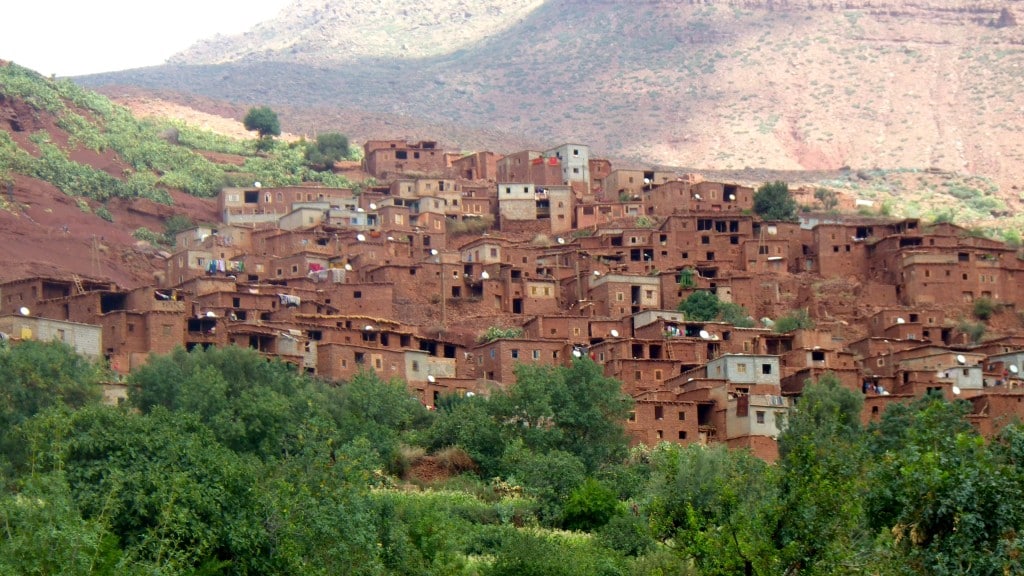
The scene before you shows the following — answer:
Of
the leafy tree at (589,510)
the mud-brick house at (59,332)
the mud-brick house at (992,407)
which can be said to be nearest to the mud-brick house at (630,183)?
the mud-brick house at (992,407)

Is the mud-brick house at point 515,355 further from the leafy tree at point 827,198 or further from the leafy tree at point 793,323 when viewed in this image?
the leafy tree at point 827,198

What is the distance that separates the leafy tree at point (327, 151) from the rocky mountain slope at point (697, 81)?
2755 cm

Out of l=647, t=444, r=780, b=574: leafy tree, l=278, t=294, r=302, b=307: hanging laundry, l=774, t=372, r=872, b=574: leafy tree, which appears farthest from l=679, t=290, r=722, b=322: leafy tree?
l=774, t=372, r=872, b=574: leafy tree

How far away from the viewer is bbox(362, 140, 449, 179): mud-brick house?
72.1 m

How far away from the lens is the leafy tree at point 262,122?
8850cm

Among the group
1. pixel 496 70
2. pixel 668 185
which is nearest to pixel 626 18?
pixel 496 70

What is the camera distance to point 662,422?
4741cm

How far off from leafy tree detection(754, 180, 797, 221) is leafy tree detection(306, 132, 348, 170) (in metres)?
18.0

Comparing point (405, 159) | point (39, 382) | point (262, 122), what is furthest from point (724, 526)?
point (262, 122)

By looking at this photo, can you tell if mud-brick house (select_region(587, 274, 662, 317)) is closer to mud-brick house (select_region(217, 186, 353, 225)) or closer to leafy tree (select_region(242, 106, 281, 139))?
mud-brick house (select_region(217, 186, 353, 225))

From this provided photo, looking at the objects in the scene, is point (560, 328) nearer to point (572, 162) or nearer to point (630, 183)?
point (630, 183)

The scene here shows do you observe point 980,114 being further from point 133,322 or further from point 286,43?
point 133,322

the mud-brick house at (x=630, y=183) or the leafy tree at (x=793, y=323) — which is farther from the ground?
the mud-brick house at (x=630, y=183)

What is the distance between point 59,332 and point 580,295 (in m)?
15.8
